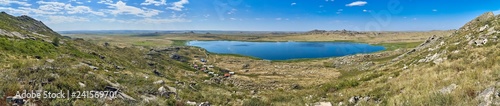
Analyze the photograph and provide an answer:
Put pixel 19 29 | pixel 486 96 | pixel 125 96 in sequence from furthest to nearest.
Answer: pixel 19 29 → pixel 125 96 → pixel 486 96

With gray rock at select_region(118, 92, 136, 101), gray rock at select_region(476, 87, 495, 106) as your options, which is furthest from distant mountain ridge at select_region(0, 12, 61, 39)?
gray rock at select_region(476, 87, 495, 106)

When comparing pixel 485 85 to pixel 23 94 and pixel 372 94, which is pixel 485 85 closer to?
pixel 372 94

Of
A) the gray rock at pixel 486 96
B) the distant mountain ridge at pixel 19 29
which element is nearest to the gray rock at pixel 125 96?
the gray rock at pixel 486 96

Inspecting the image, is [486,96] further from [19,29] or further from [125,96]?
[19,29]

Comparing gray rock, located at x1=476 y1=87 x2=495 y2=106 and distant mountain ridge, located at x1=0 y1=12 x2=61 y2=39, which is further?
distant mountain ridge, located at x1=0 y1=12 x2=61 y2=39

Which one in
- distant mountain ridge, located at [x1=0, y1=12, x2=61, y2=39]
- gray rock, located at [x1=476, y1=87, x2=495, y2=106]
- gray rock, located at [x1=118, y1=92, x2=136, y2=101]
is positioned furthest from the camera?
distant mountain ridge, located at [x1=0, y1=12, x2=61, y2=39]

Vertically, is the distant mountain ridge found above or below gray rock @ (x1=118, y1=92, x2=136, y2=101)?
above

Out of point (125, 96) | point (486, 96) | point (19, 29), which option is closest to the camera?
point (486, 96)

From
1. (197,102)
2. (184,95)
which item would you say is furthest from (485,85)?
(184,95)

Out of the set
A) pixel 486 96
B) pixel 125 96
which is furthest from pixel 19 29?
pixel 486 96

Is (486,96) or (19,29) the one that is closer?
(486,96)

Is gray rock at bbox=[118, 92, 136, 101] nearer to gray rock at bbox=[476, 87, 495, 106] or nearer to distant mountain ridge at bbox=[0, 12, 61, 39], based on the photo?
gray rock at bbox=[476, 87, 495, 106]

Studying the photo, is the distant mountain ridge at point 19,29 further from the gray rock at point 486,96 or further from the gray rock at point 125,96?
the gray rock at point 486,96
